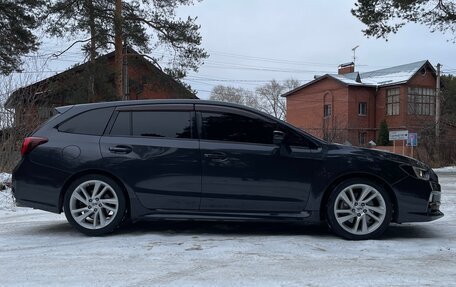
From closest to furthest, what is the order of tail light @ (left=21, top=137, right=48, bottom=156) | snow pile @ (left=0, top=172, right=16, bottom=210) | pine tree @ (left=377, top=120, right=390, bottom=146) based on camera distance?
tail light @ (left=21, top=137, right=48, bottom=156)
snow pile @ (left=0, top=172, right=16, bottom=210)
pine tree @ (left=377, top=120, right=390, bottom=146)

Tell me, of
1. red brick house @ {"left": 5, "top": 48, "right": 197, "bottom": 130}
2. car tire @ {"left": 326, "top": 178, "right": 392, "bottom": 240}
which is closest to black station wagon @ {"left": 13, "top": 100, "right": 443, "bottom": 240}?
car tire @ {"left": 326, "top": 178, "right": 392, "bottom": 240}

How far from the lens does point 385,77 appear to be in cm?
4859

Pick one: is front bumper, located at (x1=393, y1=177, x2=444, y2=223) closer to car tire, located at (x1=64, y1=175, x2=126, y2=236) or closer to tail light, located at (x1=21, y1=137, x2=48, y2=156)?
car tire, located at (x1=64, y1=175, x2=126, y2=236)

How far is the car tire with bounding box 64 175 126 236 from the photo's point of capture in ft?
19.3

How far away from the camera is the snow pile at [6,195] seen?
28.6 feet

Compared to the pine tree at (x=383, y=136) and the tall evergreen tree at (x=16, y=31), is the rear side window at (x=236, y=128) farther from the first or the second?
the pine tree at (x=383, y=136)

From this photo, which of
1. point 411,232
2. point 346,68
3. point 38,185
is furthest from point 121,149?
point 346,68

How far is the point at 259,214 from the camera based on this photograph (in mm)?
5820

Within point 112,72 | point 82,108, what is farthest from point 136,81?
point 82,108

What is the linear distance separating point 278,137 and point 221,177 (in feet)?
2.71

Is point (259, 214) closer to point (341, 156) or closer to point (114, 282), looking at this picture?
point (341, 156)


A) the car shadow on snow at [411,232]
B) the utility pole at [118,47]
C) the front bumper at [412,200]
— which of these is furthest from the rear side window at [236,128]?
the utility pole at [118,47]

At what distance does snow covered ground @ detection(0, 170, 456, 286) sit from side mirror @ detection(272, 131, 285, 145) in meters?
1.15

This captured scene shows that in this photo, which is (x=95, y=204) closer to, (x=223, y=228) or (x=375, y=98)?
(x=223, y=228)
